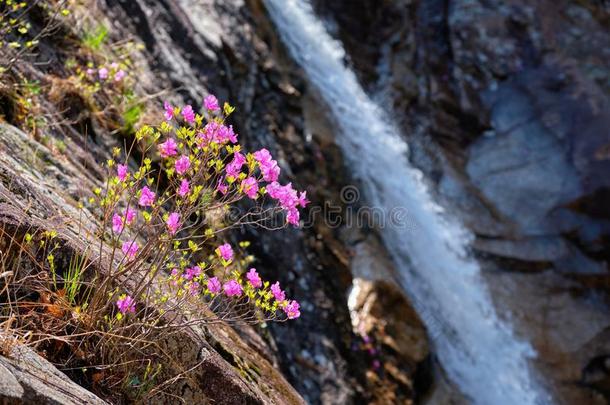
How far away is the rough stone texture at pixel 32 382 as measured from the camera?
177 centimetres

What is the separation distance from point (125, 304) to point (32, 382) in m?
0.54

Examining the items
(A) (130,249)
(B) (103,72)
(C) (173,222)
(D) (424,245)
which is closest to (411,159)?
(D) (424,245)

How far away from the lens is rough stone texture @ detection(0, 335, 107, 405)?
177cm

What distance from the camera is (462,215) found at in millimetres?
9344

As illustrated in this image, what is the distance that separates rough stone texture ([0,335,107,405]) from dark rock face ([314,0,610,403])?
23.2 feet

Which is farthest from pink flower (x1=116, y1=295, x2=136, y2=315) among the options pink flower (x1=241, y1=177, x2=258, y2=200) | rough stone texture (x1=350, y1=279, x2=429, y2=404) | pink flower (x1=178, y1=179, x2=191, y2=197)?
rough stone texture (x1=350, y1=279, x2=429, y2=404)

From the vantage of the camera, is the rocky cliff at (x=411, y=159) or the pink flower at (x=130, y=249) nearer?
the pink flower at (x=130, y=249)

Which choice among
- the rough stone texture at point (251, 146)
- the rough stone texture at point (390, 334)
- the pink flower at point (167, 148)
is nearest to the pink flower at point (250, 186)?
the pink flower at point (167, 148)

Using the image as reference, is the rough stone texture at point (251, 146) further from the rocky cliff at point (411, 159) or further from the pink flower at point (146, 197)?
the pink flower at point (146, 197)

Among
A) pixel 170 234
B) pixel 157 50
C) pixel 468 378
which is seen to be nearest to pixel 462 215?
pixel 468 378

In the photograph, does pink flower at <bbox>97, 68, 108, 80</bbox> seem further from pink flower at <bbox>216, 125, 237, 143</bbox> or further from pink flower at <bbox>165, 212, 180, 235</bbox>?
pink flower at <bbox>165, 212, 180, 235</bbox>

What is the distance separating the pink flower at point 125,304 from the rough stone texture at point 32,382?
32 centimetres

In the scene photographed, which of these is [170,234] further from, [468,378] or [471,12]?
[471,12]

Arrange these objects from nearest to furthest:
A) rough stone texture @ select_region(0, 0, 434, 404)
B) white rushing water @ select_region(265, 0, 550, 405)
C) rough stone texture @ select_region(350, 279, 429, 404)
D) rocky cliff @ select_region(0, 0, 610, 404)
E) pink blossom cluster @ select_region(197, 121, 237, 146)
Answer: pink blossom cluster @ select_region(197, 121, 237, 146) → rough stone texture @ select_region(0, 0, 434, 404) → rocky cliff @ select_region(0, 0, 610, 404) → rough stone texture @ select_region(350, 279, 429, 404) → white rushing water @ select_region(265, 0, 550, 405)
